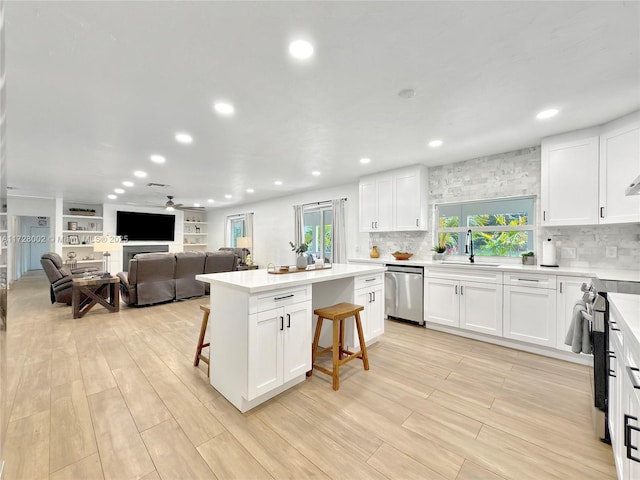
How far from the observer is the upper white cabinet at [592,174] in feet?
8.17

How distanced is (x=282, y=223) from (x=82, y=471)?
6187 millimetres

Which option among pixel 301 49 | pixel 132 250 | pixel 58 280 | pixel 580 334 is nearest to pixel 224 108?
pixel 301 49

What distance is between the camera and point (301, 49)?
1667 millimetres

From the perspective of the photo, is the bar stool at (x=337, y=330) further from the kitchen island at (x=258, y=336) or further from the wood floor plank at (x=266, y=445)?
the wood floor plank at (x=266, y=445)

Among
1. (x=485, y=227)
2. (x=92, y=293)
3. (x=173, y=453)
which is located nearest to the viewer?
(x=173, y=453)

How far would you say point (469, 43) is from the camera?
161 cm

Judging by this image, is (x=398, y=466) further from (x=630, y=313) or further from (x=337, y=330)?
(x=630, y=313)

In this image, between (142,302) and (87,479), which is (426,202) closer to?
(87,479)

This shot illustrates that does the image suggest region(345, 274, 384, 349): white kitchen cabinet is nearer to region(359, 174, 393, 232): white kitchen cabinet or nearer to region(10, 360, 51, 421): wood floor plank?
region(359, 174, 393, 232): white kitchen cabinet

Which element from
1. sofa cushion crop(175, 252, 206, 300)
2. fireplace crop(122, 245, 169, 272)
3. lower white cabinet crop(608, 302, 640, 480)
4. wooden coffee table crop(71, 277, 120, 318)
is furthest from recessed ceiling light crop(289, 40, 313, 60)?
fireplace crop(122, 245, 169, 272)

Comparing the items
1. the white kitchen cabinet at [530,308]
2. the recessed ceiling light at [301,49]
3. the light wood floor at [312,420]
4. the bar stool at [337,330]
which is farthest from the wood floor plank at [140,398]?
the white kitchen cabinet at [530,308]

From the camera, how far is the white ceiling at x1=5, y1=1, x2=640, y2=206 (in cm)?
142

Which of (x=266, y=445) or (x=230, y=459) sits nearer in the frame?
(x=230, y=459)

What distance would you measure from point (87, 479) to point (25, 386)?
153 cm
